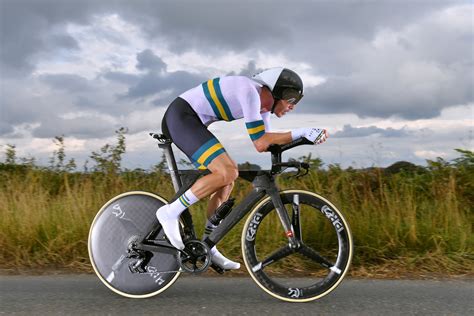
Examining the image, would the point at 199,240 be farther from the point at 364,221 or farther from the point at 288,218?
the point at 364,221

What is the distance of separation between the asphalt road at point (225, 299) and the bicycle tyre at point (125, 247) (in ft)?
0.37

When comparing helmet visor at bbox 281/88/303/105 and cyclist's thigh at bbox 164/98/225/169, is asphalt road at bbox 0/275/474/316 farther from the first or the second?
helmet visor at bbox 281/88/303/105

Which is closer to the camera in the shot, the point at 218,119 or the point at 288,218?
the point at 288,218

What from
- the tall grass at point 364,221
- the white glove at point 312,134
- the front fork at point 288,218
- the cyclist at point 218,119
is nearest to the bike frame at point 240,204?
the front fork at point 288,218

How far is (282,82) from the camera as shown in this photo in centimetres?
425

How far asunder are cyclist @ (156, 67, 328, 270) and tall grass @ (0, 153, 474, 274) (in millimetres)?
1367

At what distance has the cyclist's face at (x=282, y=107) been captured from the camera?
436 cm

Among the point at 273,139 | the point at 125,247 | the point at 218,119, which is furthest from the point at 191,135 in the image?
the point at 125,247

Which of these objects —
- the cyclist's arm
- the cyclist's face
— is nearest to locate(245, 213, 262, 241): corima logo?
the cyclist's arm

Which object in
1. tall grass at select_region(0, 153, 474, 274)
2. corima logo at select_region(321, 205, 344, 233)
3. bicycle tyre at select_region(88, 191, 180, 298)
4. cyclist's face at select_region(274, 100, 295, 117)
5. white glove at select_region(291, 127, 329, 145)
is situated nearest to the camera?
white glove at select_region(291, 127, 329, 145)

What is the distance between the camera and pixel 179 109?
14.1ft

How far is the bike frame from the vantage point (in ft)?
13.9

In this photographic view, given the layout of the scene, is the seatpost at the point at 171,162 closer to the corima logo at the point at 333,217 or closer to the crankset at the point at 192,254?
the crankset at the point at 192,254

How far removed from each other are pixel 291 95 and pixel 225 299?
5.74 ft
